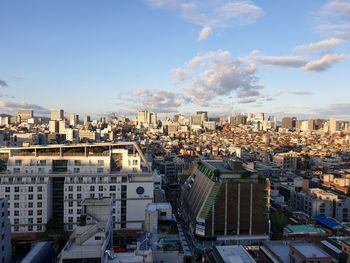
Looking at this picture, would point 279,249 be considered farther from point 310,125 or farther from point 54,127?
point 310,125

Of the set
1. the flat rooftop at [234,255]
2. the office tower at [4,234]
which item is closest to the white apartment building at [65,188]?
the office tower at [4,234]

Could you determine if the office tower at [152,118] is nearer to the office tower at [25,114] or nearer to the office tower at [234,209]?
the office tower at [25,114]

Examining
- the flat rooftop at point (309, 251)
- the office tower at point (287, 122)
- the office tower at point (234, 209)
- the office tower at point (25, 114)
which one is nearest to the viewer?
the flat rooftop at point (309, 251)

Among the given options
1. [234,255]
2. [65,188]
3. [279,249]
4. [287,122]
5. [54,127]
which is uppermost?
[287,122]

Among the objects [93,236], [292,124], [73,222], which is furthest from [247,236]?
[292,124]

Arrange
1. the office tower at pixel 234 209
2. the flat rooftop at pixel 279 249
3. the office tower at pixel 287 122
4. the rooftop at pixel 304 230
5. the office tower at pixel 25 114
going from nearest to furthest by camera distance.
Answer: the flat rooftop at pixel 279 249, the rooftop at pixel 304 230, the office tower at pixel 234 209, the office tower at pixel 25 114, the office tower at pixel 287 122

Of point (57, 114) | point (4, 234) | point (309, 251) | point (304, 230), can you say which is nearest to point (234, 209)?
point (304, 230)

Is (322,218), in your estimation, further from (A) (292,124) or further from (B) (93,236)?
(A) (292,124)
